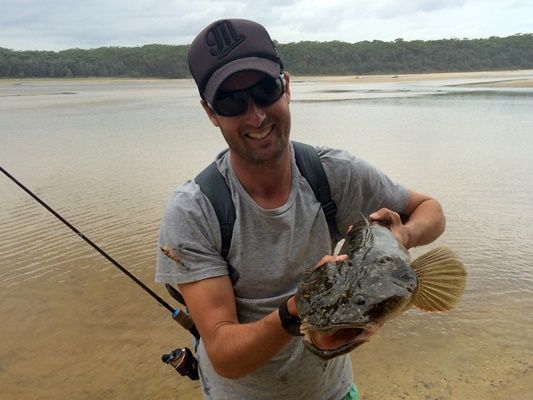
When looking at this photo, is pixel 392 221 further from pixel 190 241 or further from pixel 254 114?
pixel 190 241

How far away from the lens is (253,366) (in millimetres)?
2098

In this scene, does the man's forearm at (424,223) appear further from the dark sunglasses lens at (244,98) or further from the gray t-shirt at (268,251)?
the dark sunglasses lens at (244,98)

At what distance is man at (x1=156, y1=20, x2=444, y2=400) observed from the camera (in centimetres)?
228

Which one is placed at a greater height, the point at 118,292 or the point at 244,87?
the point at 244,87

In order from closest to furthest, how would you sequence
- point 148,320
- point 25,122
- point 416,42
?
point 148,320 < point 25,122 < point 416,42

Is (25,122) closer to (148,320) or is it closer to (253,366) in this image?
(148,320)

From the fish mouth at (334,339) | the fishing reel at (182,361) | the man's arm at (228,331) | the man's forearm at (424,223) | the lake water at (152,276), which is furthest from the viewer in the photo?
the lake water at (152,276)

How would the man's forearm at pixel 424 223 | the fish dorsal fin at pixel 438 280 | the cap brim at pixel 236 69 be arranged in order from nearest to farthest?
1. the fish dorsal fin at pixel 438 280
2. the cap brim at pixel 236 69
3. the man's forearm at pixel 424 223

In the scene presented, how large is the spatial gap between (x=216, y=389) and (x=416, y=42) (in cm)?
11247

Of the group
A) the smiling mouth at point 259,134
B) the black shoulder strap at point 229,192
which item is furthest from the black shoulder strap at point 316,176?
the smiling mouth at point 259,134

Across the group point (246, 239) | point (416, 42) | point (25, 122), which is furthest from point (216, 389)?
point (416, 42)

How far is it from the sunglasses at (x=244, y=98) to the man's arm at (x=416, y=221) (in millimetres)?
747

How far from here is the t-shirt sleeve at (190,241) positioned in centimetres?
226

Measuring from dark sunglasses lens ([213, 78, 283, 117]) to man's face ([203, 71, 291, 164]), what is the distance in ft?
0.06
